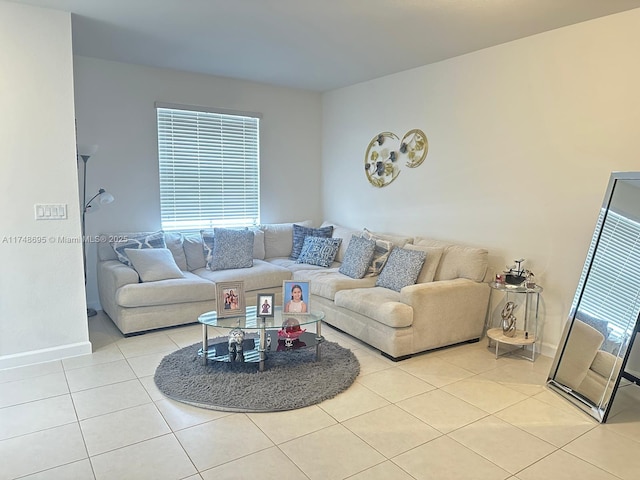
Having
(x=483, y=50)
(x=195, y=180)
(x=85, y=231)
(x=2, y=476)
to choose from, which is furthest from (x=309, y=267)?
(x=2, y=476)

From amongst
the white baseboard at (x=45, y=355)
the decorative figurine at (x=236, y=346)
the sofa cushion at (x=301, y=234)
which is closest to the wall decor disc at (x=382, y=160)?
the sofa cushion at (x=301, y=234)

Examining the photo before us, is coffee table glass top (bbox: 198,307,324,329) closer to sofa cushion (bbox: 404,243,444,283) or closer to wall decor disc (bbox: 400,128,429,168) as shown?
sofa cushion (bbox: 404,243,444,283)

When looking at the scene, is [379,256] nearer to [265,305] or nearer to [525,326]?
[525,326]

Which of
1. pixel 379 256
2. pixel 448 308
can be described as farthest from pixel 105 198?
pixel 448 308

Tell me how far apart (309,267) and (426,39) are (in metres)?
2.60

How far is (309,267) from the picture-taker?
503cm

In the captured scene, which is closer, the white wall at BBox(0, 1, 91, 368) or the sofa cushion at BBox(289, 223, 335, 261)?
the white wall at BBox(0, 1, 91, 368)

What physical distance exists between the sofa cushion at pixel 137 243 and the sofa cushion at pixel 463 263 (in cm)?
287

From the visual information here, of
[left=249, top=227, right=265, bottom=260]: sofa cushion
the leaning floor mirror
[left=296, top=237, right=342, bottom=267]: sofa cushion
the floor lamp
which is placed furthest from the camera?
[left=249, top=227, right=265, bottom=260]: sofa cushion

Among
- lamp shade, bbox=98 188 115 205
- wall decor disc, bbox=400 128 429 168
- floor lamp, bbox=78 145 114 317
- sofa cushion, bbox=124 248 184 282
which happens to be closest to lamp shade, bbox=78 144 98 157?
floor lamp, bbox=78 145 114 317

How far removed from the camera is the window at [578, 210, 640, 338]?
284 cm

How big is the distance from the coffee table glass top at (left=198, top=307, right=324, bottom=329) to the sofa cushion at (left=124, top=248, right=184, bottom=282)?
3.55 feet

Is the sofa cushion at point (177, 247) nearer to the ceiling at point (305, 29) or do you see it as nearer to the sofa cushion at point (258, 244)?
the sofa cushion at point (258, 244)

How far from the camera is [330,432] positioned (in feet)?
8.30
